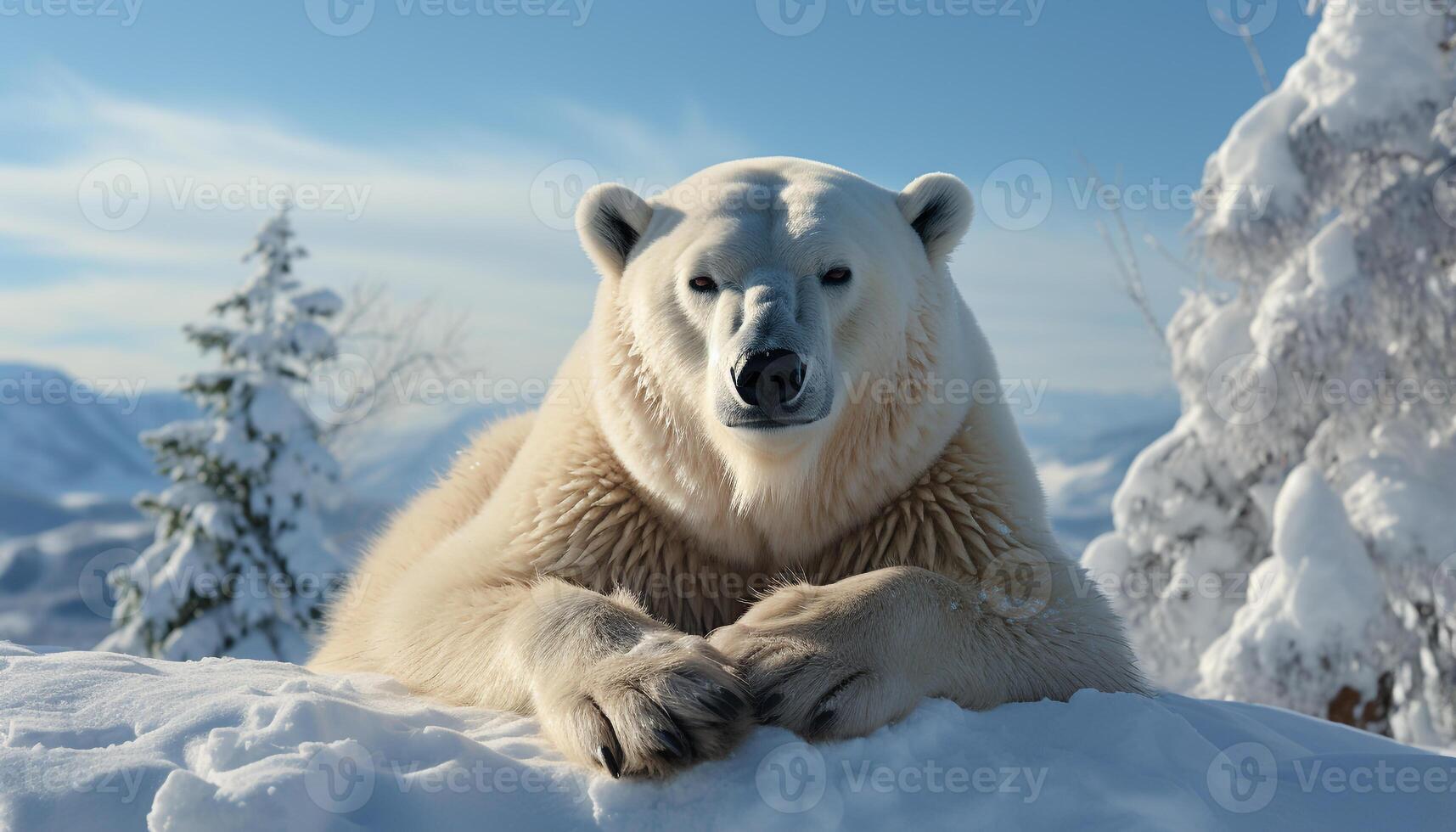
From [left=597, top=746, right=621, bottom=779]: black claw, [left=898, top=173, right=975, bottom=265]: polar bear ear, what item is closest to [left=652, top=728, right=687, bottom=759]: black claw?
[left=597, top=746, right=621, bottom=779]: black claw

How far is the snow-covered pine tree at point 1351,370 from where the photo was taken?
838 centimetres

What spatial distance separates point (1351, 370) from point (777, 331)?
8023mm

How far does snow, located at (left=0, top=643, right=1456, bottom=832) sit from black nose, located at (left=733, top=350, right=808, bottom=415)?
77cm

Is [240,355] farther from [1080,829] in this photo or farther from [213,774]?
[1080,829]

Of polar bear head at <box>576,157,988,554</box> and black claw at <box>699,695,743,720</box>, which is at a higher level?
polar bear head at <box>576,157,988,554</box>

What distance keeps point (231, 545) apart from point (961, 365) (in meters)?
10.6

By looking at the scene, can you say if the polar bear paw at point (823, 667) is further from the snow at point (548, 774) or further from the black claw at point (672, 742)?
the black claw at point (672, 742)

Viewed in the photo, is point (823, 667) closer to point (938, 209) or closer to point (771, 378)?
point (771, 378)

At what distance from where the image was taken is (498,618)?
8.89 ft

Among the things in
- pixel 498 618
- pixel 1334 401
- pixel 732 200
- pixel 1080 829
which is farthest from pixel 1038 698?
pixel 1334 401

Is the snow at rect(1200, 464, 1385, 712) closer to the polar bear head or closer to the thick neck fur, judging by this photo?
the polar bear head

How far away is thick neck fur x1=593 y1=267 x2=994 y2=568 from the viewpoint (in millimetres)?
2891

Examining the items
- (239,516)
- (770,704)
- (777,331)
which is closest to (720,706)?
(770,704)

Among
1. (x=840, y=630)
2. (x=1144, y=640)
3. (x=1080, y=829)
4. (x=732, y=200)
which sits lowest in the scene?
(x=1144, y=640)
